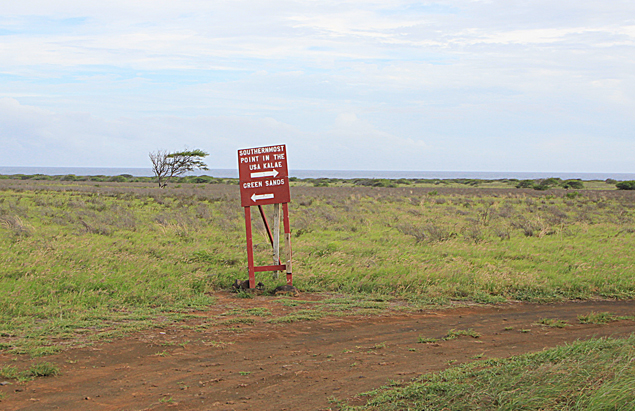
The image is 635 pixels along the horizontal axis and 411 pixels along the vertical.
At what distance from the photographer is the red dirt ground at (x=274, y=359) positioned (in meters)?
4.73

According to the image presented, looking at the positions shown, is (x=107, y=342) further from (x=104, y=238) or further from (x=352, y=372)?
(x=104, y=238)

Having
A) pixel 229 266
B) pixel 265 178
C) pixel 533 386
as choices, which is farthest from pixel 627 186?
pixel 533 386

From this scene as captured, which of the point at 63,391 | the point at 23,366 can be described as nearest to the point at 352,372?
the point at 63,391

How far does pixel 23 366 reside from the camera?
548cm

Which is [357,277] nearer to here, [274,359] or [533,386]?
[274,359]

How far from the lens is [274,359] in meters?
5.90

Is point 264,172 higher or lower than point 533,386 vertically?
higher

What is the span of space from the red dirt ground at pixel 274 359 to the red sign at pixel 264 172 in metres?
2.53

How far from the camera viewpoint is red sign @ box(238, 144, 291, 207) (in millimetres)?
9797

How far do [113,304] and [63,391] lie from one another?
3403 millimetres

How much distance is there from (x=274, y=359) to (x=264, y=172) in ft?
15.5

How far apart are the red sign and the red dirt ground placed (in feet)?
8.29

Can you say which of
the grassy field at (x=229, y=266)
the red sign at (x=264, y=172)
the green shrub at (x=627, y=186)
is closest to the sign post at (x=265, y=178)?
the red sign at (x=264, y=172)

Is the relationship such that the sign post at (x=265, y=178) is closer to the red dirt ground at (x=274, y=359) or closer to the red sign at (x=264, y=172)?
the red sign at (x=264, y=172)
